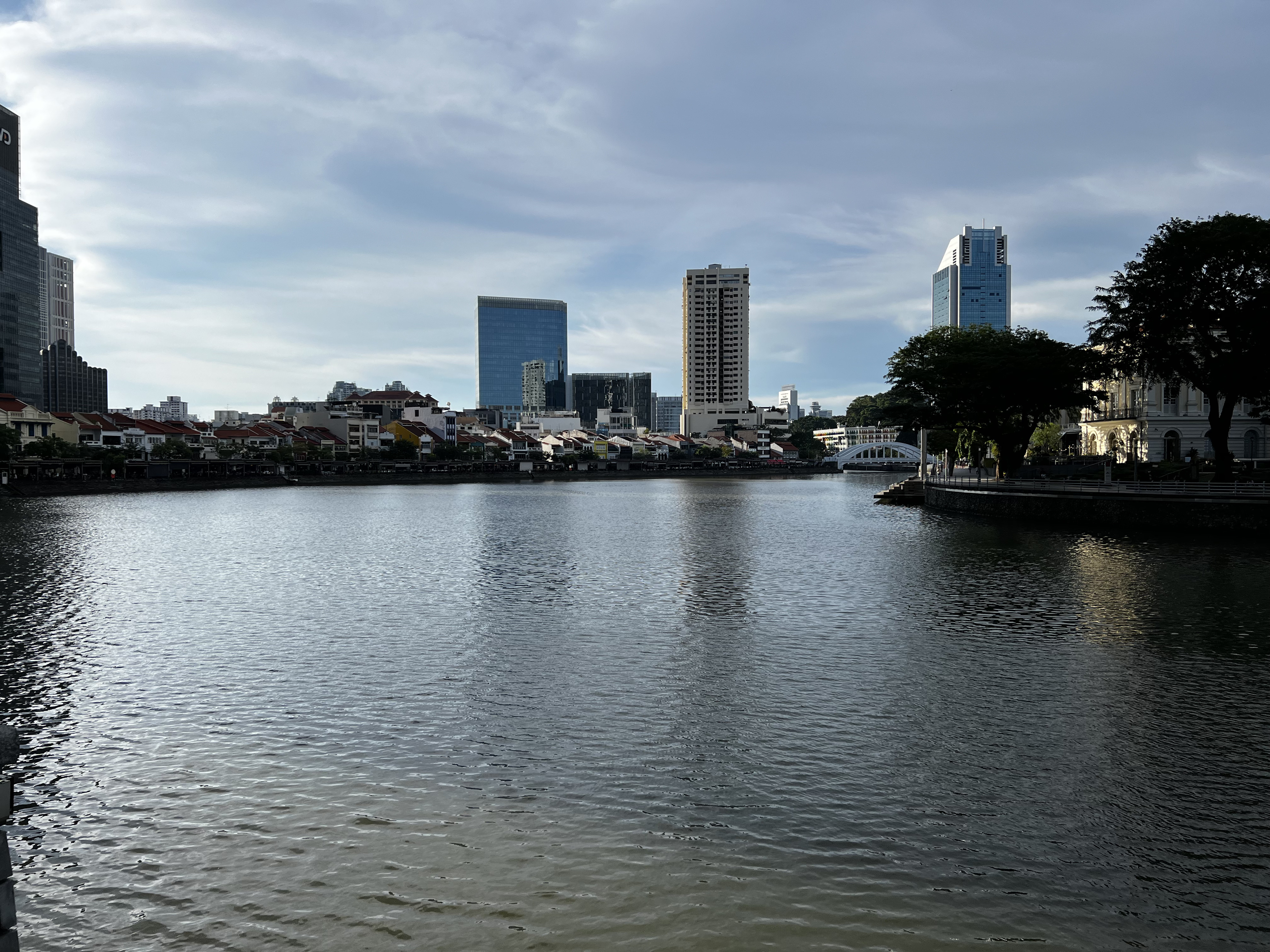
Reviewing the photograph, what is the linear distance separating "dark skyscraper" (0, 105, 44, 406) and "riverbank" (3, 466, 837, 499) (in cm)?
7127

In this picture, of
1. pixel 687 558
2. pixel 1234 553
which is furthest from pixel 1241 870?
pixel 1234 553

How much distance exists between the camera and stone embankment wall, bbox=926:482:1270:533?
150 feet

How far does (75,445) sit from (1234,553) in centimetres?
11805

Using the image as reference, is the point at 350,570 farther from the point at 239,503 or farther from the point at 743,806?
the point at 239,503

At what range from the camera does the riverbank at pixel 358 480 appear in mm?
92688

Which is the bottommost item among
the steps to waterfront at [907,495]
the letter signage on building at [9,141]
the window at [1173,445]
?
the steps to waterfront at [907,495]

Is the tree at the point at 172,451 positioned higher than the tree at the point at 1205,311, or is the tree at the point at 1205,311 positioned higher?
the tree at the point at 1205,311

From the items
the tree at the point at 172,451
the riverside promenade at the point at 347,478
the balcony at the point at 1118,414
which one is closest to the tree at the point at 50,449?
the riverside promenade at the point at 347,478

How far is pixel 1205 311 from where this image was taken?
5056cm

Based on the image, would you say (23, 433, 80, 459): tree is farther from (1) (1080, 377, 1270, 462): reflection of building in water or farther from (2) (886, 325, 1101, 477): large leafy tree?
(1) (1080, 377, 1270, 462): reflection of building in water

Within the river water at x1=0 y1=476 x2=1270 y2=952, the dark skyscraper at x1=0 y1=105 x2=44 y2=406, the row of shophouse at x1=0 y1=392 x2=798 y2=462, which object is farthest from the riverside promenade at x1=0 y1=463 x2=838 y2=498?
the river water at x1=0 y1=476 x2=1270 y2=952

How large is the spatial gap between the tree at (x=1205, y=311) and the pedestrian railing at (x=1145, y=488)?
18.1 feet

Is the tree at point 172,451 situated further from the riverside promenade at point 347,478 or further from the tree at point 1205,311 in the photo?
the tree at point 1205,311

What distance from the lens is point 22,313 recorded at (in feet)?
560
